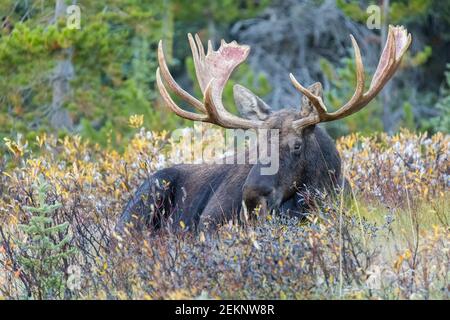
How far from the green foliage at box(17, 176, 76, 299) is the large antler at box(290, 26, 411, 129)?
7.24 feet

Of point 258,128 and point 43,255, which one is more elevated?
point 258,128

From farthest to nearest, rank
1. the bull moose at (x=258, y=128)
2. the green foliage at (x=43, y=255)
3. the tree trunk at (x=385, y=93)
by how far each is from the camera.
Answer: the tree trunk at (x=385, y=93), the bull moose at (x=258, y=128), the green foliage at (x=43, y=255)

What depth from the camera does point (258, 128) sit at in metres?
9.12

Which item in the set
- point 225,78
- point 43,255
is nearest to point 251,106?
point 225,78

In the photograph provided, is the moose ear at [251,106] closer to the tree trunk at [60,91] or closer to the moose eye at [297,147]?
the moose eye at [297,147]

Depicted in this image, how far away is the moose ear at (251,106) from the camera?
366 inches

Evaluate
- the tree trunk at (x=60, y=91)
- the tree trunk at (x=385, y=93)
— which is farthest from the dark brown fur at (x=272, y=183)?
the tree trunk at (x=385, y=93)

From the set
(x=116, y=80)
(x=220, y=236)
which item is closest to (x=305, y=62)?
(x=116, y=80)

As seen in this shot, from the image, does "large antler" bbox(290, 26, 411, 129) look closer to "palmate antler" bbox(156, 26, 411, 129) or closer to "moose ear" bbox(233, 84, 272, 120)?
"palmate antler" bbox(156, 26, 411, 129)

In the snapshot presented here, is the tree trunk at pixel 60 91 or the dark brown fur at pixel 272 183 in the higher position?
the tree trunk at pixel 60 91

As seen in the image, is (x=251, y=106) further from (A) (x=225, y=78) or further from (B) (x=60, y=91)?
(B) (x=60, y=91)

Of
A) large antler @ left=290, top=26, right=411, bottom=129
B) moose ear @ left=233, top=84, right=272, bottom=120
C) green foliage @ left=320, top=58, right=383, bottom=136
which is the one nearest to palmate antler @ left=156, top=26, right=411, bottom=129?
large antler @ left=290, top=26, right=411, bottom=129

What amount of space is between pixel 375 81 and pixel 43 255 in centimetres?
300

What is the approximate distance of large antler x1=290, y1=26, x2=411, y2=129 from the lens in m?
8.38
